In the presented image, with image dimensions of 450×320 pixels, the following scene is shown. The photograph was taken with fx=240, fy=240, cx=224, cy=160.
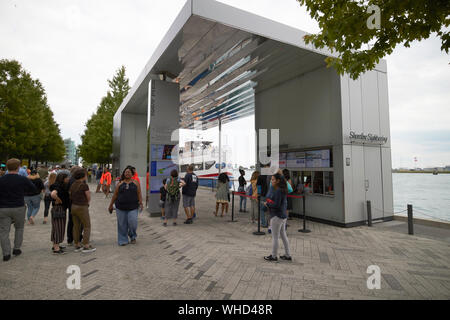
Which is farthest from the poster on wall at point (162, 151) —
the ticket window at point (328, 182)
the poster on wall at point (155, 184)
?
the ticket window at point (328, 182)

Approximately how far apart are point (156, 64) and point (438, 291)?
9024 mm

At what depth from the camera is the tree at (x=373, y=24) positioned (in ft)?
12.4

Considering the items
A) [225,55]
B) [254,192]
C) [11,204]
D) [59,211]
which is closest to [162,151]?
[254,192]

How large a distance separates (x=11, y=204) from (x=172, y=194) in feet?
12.6

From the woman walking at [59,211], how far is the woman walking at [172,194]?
9.45 ft

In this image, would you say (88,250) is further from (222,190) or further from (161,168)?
(222,190)

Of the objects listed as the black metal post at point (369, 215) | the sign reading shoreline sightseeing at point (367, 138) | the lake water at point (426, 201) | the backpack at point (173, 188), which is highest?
the sign reading shoreline sightseeing at point (367, 138)

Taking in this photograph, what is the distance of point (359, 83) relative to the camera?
27.6ft

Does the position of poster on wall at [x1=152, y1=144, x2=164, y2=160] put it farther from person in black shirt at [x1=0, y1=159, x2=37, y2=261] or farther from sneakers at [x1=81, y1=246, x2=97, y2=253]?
person in black shirt at [x1=0, y1=159, x2=37, y2=261]

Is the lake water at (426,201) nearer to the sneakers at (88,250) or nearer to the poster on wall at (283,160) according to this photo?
the poster on wall at (283,160)

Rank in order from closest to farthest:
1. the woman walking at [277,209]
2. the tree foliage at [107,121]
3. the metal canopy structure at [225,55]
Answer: the woman walking at [277,209]
the metal canopy structure at [225,55]
the tree foliage at [107,121]

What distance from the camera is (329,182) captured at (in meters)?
8.27
